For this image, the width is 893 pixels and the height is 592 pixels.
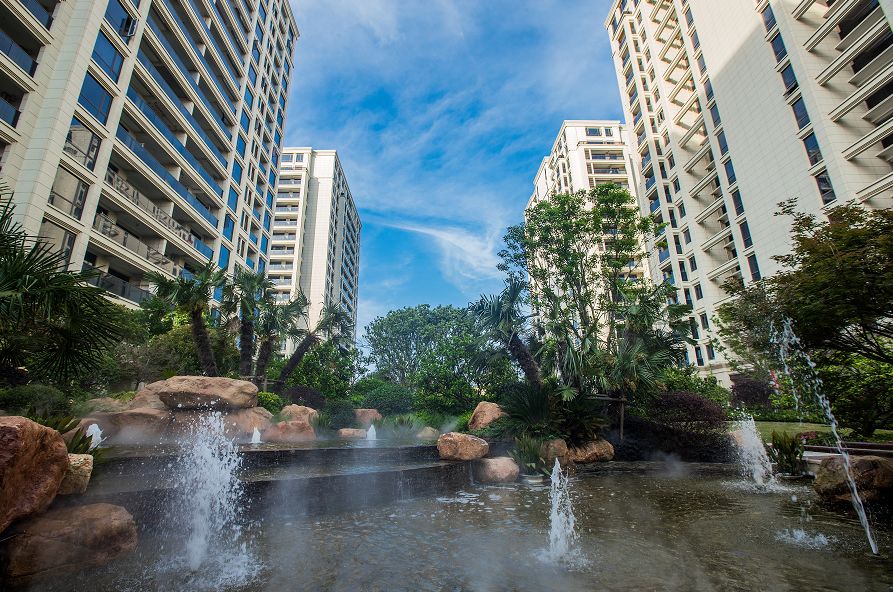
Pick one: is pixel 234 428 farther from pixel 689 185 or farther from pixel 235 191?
pixel 689 185

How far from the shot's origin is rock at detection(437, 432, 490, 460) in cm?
1200

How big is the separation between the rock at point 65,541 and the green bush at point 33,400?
854 centimetres

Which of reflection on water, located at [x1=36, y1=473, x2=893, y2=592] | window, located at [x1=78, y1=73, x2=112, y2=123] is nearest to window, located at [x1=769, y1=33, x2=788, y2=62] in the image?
reflection on water, located at [x1=36, y1=473, x2=893, y2=592]

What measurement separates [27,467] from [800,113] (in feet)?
123

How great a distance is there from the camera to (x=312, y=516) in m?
7.35

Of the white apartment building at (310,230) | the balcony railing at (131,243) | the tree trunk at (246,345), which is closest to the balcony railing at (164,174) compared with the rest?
the balcony railing at (131,243)

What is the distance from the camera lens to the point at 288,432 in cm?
1625

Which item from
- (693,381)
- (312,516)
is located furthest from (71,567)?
(693,381)

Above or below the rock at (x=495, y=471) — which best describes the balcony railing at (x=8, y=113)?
above

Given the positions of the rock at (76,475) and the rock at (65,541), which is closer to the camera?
the rock at (65,541)

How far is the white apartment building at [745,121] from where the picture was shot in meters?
22.7

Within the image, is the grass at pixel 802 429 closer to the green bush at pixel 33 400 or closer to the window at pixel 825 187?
the window at pixel 825 187

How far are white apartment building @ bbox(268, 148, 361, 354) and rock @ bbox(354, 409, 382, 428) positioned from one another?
98.4ft

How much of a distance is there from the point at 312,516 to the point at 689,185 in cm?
4122
